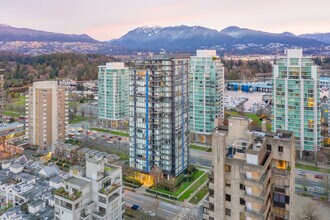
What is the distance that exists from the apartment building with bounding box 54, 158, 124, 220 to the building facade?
7514 millimetres

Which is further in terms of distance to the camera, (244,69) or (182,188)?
(244,69)

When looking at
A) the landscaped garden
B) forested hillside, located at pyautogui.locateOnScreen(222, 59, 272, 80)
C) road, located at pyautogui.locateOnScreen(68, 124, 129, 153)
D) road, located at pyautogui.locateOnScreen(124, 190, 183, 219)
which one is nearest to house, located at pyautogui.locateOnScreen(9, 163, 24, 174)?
road, located at pyautogui.locateOnScreen(124, 190, 183, 219)

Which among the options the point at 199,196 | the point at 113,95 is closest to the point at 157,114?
the point at 199,196

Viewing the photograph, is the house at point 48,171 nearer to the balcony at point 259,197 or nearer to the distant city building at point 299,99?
the balcony at point 259,197

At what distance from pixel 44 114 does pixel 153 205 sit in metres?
15.5

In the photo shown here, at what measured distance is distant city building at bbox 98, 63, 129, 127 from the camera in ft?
117

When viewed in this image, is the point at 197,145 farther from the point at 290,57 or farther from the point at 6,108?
the point at 6,108

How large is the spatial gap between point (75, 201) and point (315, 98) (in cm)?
2040

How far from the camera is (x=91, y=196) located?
43.8 ft

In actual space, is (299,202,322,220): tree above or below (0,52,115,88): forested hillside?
below

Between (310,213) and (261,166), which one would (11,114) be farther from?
(261,166)

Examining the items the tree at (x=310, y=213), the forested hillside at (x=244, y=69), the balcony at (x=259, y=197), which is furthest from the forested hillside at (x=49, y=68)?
the balcony at (x=259, y=197)

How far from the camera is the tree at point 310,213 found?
1533 centimetres

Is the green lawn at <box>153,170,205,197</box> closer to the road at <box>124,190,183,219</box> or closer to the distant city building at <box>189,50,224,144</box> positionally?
the road at <box>124,190,183,219</box>
